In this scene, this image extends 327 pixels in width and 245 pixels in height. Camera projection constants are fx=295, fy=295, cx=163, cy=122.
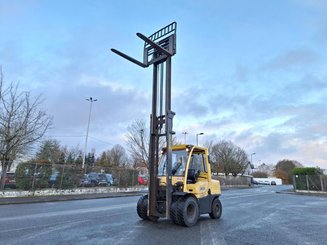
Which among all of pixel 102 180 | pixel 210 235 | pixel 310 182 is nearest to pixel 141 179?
pixel 102 180

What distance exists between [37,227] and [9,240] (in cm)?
175

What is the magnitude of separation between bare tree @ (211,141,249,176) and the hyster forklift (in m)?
61.1

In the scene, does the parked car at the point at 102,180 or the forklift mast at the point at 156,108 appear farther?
the parked car at the point at 102,180

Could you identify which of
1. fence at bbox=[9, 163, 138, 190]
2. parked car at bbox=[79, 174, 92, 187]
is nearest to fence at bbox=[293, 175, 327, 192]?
fence at bbox=[9, 163, 138, 190]

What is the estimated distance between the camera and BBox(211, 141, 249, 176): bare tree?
2876 inches

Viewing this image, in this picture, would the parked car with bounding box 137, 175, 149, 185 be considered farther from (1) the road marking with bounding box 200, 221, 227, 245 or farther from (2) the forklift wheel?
(1) the road marking with bounding box 200, 221, 227, 245

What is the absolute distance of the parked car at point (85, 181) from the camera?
24666 millimetres

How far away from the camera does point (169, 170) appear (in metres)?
9.41

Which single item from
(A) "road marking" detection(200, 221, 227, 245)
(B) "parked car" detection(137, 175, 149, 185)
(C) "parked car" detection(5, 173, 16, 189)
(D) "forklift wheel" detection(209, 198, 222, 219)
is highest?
(B) "parked car" detection(137, 175, 149, 185)

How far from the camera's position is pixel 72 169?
23.6 metres

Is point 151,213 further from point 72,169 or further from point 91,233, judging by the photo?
point 72,169

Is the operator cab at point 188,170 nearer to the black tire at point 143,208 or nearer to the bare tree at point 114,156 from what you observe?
the black tire at point 143,208

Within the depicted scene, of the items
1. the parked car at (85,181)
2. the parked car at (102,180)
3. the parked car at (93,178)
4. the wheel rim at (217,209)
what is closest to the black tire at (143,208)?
the wheel rim at (217,209)

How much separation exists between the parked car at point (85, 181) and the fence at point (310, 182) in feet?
85.3
